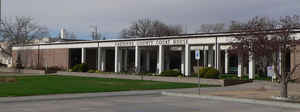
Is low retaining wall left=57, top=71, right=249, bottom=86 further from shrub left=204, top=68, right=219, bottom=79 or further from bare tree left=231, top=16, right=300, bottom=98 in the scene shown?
bare tree left=231, top=16, right=300, bottom=98

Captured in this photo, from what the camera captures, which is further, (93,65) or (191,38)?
(93,65)

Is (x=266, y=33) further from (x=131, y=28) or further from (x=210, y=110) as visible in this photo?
(x=131, y=28)

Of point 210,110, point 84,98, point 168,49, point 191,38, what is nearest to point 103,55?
point 168,49

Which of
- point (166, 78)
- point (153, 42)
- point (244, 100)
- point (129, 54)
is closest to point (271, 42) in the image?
point (244, 100)

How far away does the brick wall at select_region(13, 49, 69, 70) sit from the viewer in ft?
184

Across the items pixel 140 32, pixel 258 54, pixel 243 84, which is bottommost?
pixel 243 84

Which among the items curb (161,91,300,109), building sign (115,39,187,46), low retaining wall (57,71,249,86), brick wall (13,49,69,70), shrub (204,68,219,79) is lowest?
low retaining wall (57,71,249,86)

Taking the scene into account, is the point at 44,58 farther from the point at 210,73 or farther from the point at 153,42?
the point at 210,73

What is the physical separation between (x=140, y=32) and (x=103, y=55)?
26.3 meters

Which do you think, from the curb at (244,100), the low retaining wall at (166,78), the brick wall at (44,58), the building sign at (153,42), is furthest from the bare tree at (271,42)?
the brick wall at (44,58)

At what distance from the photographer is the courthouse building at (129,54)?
42.5 meters

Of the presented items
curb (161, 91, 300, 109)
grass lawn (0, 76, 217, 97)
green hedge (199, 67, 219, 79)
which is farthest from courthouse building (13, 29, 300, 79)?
curb (161, 91, 300, 109)

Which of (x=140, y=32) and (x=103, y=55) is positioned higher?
(x=140, y=32)

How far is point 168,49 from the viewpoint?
172ft
